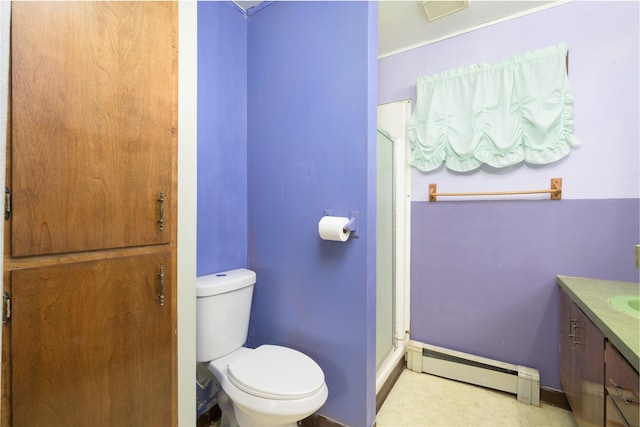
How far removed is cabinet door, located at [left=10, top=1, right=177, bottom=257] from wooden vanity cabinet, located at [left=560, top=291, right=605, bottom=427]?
5.54 ft

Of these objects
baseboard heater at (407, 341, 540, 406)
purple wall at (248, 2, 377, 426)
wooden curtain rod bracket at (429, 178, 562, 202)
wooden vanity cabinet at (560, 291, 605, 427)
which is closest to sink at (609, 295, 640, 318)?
wooden vanity cabinet at (560, 291, 605, 427)

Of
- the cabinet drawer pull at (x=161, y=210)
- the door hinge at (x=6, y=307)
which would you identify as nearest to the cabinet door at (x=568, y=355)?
the cabinet drawer pull at (x=161, y=210)

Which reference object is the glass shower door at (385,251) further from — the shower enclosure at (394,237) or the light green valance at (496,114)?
the light green valance at (496,114)

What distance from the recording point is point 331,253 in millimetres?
1509

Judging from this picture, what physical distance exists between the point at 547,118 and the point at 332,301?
166 cm

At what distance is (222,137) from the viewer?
1.63m

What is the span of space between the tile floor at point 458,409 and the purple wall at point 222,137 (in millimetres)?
1287

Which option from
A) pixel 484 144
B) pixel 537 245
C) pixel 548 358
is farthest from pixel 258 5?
pixel 548 358

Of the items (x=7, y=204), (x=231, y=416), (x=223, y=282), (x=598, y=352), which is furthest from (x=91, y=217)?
(x=598, y=352)

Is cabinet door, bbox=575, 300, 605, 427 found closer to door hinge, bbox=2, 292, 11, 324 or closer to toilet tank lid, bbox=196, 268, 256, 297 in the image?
toilet tank lid, bbox=196, 268, 256, 297

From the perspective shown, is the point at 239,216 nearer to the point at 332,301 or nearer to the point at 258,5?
the point at 332,301

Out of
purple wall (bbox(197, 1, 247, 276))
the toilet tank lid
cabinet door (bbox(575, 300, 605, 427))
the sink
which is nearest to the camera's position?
cabinet door (bbox(575, 300, 605, 427))

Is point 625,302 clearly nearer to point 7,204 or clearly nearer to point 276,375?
point 276,375

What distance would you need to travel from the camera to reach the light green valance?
170 cm
